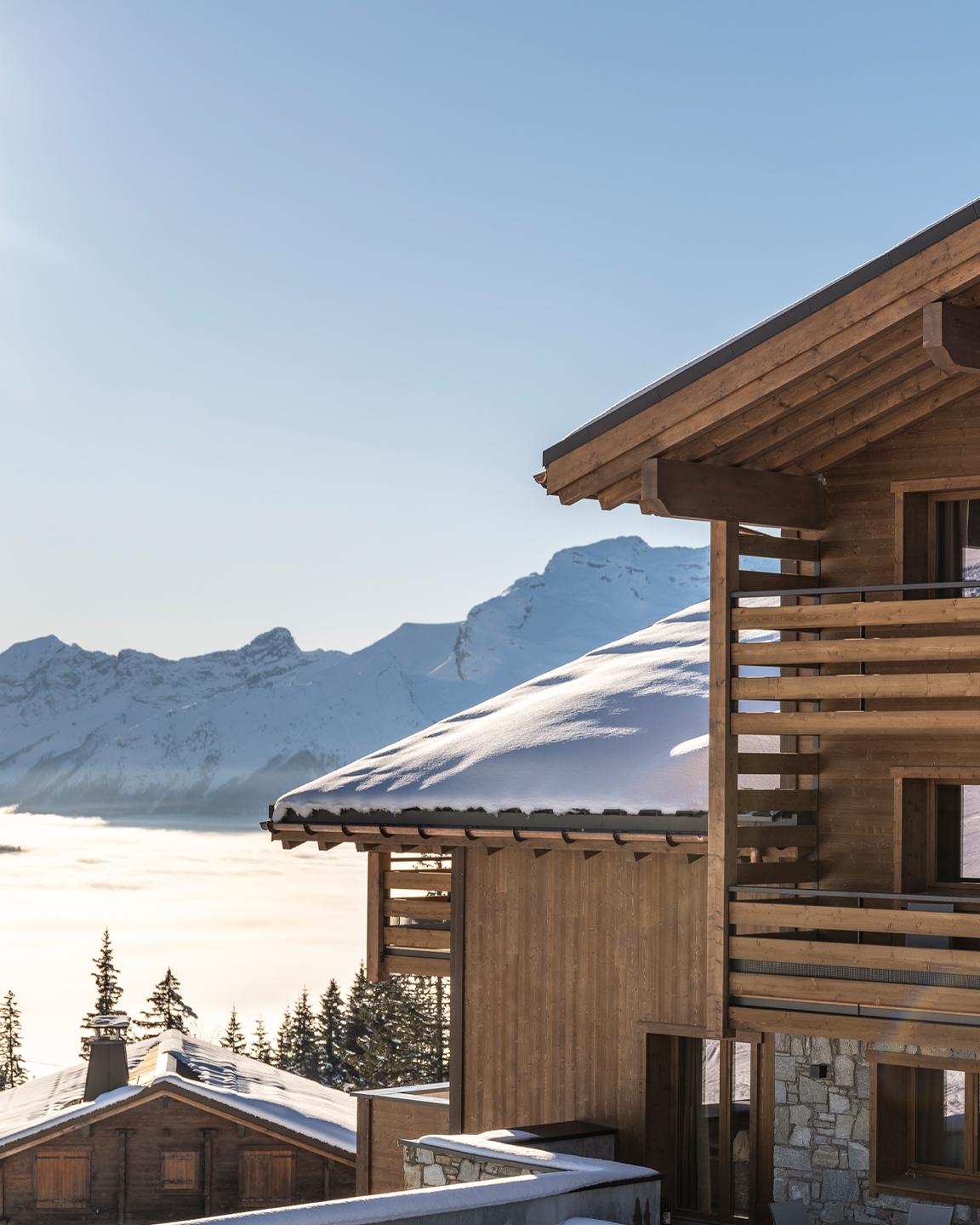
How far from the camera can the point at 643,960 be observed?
1393 cm

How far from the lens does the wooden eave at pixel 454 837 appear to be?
13234 millimetres

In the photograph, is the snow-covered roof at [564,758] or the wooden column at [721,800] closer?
the wooden column at [721,800]

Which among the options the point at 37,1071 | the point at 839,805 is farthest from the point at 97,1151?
the point at 37,1071

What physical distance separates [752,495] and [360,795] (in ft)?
15.2

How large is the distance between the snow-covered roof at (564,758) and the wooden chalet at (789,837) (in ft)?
0.30

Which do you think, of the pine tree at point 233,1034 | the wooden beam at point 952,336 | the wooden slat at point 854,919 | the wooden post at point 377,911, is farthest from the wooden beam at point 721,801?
the pine tree at point 233,1034

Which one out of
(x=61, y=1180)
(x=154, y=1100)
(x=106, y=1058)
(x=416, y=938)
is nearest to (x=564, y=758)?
(x=416, y=938)

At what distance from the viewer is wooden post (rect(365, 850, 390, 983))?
53.2 feet

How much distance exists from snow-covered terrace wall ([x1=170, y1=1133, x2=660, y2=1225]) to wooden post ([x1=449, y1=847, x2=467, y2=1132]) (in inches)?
77.9

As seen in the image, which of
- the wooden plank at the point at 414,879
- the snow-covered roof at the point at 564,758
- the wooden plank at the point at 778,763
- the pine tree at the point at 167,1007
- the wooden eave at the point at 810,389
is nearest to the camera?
the wooden eave at the point at 810,389

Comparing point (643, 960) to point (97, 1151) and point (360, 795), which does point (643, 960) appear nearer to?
point (360, 795)

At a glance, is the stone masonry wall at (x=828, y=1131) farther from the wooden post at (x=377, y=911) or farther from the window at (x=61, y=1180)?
the window at (x=61, y=1180)

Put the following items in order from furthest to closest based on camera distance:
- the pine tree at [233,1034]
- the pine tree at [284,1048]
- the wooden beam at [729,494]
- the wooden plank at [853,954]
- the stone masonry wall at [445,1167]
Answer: the pine tree at [233,1034] → the pine tree at [284,1048] → the stone masonry wall at [445,1167] → the wooden beam at [729,494] → the wooden plank at [853,954]

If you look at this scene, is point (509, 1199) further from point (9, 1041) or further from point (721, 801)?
point (9, 1041)
